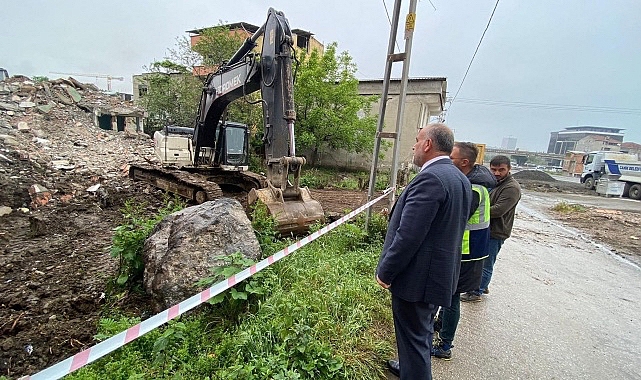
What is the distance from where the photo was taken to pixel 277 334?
254 centimetres

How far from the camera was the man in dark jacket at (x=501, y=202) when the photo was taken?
11.8 feet

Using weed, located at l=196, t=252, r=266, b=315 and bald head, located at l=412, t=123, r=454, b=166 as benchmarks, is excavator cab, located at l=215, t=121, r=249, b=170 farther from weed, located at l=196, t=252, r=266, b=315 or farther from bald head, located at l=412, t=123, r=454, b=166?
bald head, located at l=412, t=123, r=454, b=166

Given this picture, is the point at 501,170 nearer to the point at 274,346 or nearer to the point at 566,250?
the point at 274,346

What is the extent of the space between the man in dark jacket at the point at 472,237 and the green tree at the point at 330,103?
44.1 ft

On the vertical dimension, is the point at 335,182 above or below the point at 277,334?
below

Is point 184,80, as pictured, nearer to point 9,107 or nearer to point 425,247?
point 9,107

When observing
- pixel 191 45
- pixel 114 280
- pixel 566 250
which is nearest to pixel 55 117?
pixel 191 45

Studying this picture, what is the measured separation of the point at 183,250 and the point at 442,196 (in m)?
2.77

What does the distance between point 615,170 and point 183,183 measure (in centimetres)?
2796

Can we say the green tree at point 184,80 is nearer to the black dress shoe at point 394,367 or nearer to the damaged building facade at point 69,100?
the damaged building facade at point 69,100

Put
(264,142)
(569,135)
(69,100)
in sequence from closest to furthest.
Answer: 1. (264,142)
2. (69,100)
3. (569,135)

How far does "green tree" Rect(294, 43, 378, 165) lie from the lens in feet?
52.2

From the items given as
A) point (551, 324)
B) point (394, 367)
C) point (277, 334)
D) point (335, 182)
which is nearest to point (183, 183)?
point (277, 334)

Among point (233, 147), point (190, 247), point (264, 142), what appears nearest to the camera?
point (190, 247)
